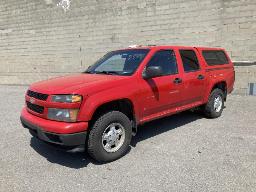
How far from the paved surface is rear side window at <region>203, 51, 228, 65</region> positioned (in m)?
1.57

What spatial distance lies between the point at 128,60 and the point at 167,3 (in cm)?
627

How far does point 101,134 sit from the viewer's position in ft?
13.4

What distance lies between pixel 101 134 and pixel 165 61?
2.05 m

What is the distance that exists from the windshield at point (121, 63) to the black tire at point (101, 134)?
2.76ft

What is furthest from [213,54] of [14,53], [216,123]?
[14,53]

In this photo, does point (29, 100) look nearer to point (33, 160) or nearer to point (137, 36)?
point (33, 160)

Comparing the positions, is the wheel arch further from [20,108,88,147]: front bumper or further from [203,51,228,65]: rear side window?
[203,51,228,65]: rear side window

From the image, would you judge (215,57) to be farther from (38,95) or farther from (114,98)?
(38,95)

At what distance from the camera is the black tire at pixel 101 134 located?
402cm

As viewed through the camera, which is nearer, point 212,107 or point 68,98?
point 68,98

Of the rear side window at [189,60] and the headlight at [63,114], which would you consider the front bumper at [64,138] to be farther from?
the rear side window at [189,60]

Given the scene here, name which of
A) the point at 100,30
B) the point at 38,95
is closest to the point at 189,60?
the point at 38,95

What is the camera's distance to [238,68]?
9617 millimetres

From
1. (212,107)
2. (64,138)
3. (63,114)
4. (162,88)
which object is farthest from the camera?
(212,107)
